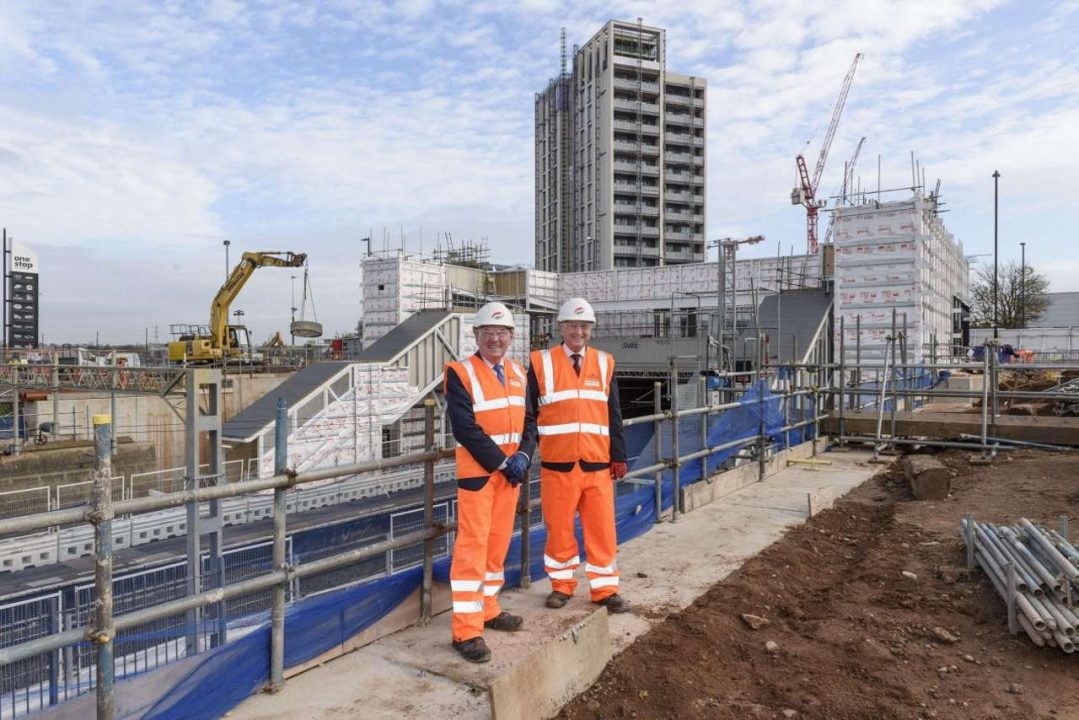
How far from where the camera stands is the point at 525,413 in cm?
450

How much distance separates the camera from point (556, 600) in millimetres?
4703

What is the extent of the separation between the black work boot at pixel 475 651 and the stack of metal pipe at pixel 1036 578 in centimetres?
313

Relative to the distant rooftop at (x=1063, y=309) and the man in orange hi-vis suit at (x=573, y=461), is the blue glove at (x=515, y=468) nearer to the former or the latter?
the man in orange hi-vis suit at (x=573, y=461)

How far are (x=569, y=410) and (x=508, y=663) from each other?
160cm

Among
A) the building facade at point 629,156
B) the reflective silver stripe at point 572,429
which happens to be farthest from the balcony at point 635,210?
the reflective silver stripe at point 572,429

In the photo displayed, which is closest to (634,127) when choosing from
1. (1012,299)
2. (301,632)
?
(1012,299)

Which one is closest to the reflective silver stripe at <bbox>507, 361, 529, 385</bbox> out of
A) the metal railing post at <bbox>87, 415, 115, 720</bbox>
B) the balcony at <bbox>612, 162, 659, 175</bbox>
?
the metal railing post at <bbox>87, 415, 115, 720</bbox>

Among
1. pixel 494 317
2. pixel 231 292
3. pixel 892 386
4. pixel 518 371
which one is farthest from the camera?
pixel 231 292

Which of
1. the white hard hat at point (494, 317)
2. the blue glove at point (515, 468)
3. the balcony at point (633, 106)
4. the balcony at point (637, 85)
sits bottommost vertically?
the blue glove at point (515, 468)

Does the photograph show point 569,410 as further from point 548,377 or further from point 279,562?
point 279,562

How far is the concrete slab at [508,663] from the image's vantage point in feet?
11.5

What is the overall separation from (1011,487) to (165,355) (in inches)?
1648

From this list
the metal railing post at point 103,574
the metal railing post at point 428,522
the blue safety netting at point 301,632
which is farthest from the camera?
the metal railing post at point 428,522

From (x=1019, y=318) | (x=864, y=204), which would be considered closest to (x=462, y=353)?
(x=864, y=204)
